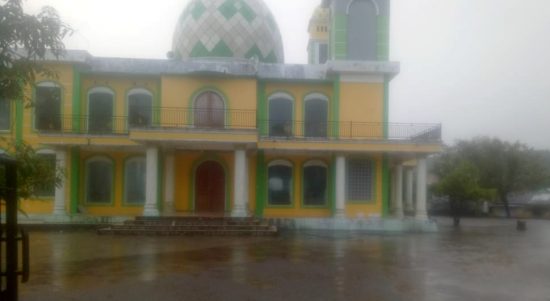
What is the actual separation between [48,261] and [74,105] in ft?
39.5

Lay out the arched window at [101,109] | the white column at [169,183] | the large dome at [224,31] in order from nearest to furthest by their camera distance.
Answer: the white column at [169,183] → the arched window at [101,109] → the large dome at [224,31]

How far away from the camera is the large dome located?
90.8ft

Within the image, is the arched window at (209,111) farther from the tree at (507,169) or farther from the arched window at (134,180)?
the tree at (507,169)

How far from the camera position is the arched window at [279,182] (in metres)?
26.1

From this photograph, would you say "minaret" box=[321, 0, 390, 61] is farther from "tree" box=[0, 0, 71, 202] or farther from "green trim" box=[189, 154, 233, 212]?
"tree" box=[0, 0, 71, 202]

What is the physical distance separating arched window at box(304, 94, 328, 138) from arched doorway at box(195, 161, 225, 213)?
13.8 feet

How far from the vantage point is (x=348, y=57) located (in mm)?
25750

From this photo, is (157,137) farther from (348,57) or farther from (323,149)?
(348,57)

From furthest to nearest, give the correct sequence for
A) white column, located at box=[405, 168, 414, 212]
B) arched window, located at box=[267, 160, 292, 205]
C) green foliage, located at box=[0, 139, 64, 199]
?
white column, located at box=[405, 168, 414, 212]
arched window, located at box=[267, 160, 292, 205]
green foliage, located at box=[0, 139, 64, 199]

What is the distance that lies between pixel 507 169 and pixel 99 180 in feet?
104

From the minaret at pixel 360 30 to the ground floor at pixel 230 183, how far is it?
14.0 ft

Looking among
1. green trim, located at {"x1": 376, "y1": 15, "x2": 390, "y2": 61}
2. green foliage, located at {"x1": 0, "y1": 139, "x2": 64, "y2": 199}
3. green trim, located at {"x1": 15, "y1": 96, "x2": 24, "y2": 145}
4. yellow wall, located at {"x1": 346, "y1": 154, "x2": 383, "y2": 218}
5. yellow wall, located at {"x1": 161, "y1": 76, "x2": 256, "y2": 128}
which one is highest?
green trim, located at {"x1": 376, "y1": 15, "x2": 390, "y2": 61}

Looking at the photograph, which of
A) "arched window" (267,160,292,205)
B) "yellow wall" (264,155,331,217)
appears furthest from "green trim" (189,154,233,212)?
"arched window" (267,160,292,205)

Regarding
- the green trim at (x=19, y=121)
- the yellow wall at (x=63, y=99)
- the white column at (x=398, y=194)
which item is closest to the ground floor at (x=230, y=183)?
the yellow wall at (x=63, y=99)
